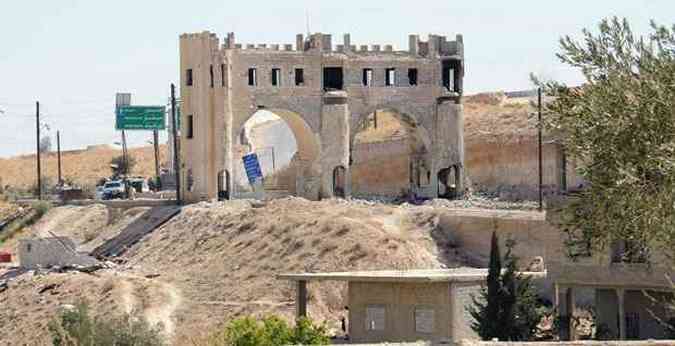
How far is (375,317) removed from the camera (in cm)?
4881

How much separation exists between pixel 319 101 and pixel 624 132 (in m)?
45.0

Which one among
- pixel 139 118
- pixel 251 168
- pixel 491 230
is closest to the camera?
pixel 491 230

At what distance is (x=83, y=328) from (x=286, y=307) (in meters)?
10.7

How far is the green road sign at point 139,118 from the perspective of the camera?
95562 millimetres

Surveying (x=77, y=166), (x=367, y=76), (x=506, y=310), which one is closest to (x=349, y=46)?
(x=367, y=76)

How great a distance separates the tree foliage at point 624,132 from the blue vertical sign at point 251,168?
48776 millimetres

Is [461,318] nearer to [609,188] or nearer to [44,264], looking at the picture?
[609,188]

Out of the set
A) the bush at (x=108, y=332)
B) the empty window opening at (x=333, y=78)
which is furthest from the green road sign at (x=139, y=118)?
the bush at (x=108, y=332)

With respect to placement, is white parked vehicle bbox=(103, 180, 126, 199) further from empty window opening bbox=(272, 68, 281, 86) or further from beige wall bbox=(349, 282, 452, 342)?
beige wall bbox=(349, 282, 452, 342)

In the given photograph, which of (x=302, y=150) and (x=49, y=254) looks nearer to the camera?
(x=49, y=254)

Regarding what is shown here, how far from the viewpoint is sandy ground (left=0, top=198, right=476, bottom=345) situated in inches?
2290

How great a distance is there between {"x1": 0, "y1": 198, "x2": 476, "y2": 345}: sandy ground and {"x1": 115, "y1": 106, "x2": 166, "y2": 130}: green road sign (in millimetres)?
24707

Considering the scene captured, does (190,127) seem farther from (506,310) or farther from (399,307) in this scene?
(506,310)

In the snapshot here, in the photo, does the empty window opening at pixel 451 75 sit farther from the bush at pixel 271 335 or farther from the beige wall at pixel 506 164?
the bush at pixel 271 335
